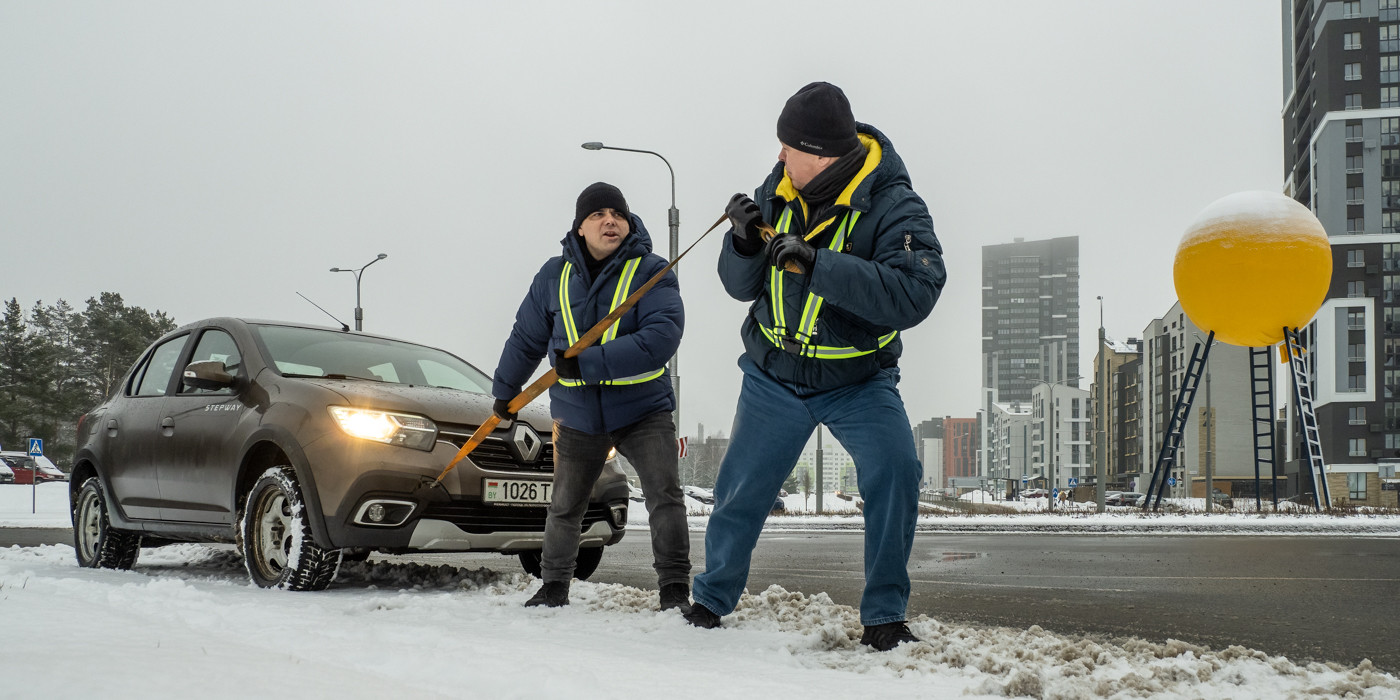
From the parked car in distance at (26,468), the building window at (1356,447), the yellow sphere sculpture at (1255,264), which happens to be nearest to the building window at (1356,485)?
the building window at (1356,447)

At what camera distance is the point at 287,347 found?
5.71m

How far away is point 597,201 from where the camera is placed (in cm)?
462

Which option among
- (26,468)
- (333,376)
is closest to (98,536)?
(333,376)

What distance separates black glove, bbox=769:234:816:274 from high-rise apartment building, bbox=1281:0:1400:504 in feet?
255

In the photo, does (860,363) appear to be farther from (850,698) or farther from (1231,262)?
(1231,262)

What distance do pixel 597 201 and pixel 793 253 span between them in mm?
1593

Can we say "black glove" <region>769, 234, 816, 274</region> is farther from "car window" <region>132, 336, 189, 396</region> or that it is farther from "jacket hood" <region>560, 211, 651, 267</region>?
"car window" <region>132, 336, 189, 396</region>

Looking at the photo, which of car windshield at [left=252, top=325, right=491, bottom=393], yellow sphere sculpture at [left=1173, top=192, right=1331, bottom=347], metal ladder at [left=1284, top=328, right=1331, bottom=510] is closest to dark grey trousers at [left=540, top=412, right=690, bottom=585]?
car windshield at [left=252, top=325, right=491, bottom=393]

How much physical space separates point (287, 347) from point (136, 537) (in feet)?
5.88

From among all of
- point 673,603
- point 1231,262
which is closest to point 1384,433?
point 1231,262

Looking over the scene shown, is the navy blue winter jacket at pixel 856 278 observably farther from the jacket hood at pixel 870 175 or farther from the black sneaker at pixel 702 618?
the black sneaker at pixel 702 618

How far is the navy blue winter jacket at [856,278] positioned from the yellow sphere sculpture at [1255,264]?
58.6ft

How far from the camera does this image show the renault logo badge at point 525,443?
17.0 feet

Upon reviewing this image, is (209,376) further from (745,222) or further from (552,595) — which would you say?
(745,222)
